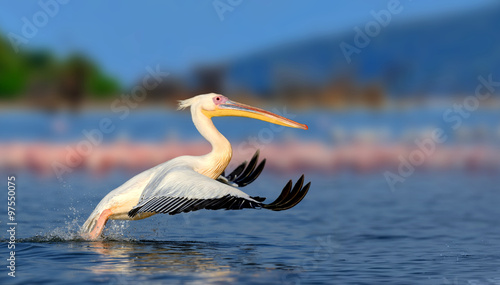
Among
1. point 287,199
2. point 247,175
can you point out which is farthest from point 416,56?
point 287,199

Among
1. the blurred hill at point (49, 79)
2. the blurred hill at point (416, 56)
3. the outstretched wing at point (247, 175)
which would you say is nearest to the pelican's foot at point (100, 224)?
the outstretched wing at point (247, 175)

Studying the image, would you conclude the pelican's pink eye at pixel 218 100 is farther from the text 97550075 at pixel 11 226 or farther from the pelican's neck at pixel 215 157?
→ the text 97550075 at pixel 11 226

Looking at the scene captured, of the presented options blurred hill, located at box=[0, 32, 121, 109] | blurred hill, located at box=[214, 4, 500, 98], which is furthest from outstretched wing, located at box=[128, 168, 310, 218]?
blurred hill, located at box=[214, 4, 500, 98]

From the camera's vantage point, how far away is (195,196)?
29.6ft

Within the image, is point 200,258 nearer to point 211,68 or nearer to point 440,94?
point 211,68

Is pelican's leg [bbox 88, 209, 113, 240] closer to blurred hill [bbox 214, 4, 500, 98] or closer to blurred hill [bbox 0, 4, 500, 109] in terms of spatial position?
blurred hill [bbox 0, 4, 500, 109]

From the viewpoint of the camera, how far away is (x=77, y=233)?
10.6 m

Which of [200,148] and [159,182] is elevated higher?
[200,148]

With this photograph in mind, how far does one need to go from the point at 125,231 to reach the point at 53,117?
152ft

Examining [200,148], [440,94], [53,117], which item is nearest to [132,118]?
[53,117]

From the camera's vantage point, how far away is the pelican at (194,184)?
8.90m

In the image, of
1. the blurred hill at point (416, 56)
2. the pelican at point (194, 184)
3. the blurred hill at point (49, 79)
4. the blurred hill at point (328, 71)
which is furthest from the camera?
the blurred hill at point (416, 56)

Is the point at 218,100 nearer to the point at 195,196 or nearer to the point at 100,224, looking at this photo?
the point at 195,196

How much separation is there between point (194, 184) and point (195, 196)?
0.66ft
